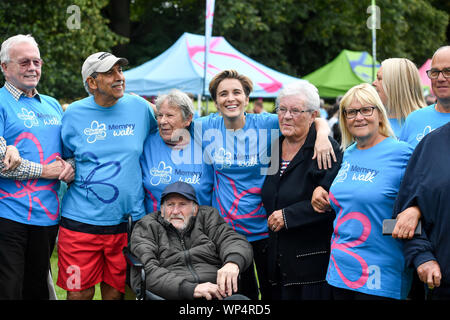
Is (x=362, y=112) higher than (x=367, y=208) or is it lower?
higher

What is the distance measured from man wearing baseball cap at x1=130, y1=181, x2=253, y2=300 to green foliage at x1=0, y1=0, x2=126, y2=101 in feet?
24.5

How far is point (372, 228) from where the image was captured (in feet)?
9.89

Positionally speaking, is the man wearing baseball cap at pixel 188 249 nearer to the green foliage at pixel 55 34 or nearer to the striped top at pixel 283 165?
the striped top at pixel 283 165

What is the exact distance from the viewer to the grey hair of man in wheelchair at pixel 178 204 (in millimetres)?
3676

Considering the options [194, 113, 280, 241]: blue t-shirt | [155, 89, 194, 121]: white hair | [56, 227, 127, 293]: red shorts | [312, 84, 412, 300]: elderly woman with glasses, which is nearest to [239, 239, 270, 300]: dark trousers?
[194, 113, 280, 241]: blue t-shirt

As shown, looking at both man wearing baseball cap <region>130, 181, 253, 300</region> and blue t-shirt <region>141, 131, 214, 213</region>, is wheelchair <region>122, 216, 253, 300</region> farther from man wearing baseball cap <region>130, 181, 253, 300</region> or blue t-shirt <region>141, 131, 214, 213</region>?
blue t-shirt <region>141, 131, 214, 213</region>

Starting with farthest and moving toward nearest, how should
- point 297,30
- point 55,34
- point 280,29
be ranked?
point 297,30
point 280,29
point 55,34

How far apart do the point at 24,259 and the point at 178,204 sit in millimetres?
1171

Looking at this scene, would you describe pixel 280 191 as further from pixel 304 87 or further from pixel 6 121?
pixel 6 121

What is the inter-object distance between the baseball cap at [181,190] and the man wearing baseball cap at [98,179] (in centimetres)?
31

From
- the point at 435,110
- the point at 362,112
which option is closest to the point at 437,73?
the point at 435,110

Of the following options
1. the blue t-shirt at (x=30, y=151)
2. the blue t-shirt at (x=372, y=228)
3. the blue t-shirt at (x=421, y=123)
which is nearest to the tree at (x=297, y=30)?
the blue t-shirt at (x=30, y=151)

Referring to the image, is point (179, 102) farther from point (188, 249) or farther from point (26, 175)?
point (26, 175)
